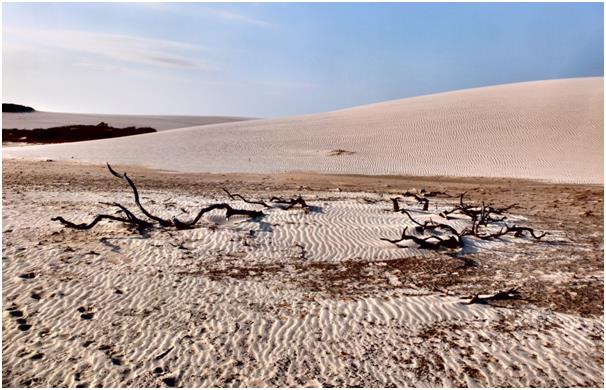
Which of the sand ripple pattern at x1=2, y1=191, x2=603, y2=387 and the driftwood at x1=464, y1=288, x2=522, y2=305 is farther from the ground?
the driftwood at x1=464, y1=288, x2=522, y2=305

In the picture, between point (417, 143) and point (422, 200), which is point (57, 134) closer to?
point (417, 143)

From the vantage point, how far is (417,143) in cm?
2844

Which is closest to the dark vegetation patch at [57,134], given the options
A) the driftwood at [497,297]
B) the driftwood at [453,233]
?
the driftwood at [453,233]

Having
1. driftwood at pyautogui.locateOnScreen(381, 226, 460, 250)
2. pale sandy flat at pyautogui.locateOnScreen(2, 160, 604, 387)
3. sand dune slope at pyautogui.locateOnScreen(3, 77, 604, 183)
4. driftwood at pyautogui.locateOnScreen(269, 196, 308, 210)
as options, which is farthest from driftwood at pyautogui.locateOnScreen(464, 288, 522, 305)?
sand dune slope at pyautogui.locateOnScreen(3, 77, 604, 183)

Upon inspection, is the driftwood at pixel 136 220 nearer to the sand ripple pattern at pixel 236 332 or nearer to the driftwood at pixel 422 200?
the sand ripple pattern at pixel 236 332

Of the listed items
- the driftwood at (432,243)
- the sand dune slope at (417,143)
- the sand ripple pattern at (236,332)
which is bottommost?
the sand ripple pattern at (236,332)

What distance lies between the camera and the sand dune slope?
23.0m

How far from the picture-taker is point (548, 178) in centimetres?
2022

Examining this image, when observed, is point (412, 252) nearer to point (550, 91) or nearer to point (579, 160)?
point (579, 160)

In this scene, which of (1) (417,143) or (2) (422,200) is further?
(1) (417,143)

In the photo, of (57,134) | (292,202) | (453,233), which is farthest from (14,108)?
(453,233)

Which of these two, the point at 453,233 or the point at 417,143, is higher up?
the point at 417,143

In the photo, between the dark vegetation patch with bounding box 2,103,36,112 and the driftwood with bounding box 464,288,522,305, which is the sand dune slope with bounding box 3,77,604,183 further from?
the dark vegetation patch with bounding box 2,103,36,112

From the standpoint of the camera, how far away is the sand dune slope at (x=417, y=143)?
75.5 feet
